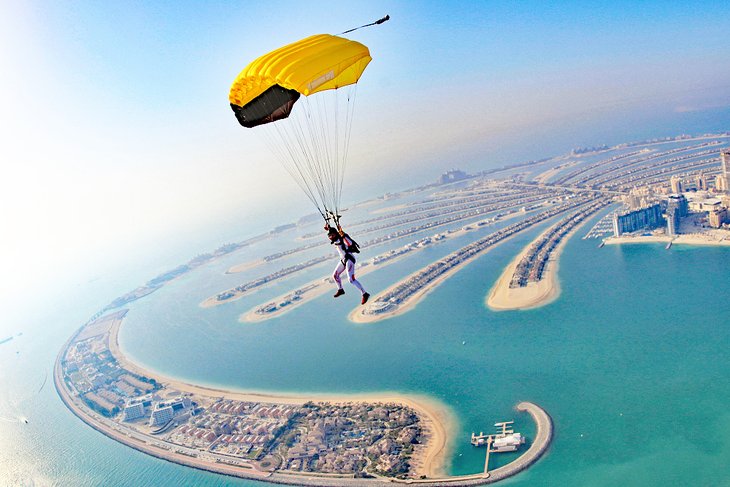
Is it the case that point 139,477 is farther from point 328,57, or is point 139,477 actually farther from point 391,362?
point 328,57

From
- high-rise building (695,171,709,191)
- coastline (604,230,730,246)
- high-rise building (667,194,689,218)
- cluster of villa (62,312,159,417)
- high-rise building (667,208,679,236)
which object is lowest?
cluster of villa (62,312,159,417)

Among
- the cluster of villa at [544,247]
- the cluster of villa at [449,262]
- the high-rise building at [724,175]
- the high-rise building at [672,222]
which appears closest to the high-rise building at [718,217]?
the high-rise building at [672,222]

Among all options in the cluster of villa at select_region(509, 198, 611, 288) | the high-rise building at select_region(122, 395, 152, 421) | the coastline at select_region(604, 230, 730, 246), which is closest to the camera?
the high-rise building at select_region(122, 395, 152, 421)

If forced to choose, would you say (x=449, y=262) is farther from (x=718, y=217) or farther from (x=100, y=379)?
(x=100, y=379)

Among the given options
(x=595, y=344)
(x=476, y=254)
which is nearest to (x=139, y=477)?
(x=595, y=344)

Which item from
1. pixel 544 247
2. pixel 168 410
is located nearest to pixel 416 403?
pixel 168 410

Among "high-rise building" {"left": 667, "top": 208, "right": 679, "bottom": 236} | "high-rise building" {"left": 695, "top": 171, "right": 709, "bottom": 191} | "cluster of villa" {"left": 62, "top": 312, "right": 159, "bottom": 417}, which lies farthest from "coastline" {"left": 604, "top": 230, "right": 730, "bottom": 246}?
"cluster of villa" {"left": 62, "top": 312, "right": 159, "bottom": 417}

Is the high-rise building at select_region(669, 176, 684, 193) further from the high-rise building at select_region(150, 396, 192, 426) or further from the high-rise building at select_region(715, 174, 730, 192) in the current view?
the high-rise building at select_region(150, 396, 192, 426)
